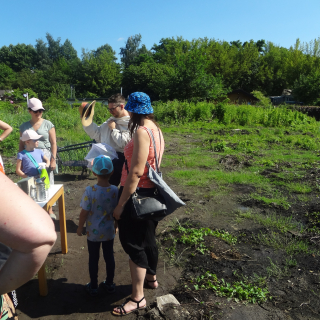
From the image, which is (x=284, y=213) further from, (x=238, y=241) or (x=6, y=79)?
(x=6, y=79)

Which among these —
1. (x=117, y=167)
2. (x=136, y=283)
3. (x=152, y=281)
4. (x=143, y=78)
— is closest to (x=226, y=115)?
(x=117, y=167)

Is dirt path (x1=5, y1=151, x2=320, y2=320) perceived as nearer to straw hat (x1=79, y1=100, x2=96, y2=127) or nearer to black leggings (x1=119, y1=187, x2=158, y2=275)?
black leggings (x1=119, y1=187, x2=158, y2=275)

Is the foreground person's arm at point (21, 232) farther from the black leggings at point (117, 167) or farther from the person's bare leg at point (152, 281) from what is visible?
the black leggings at point (117, 167)

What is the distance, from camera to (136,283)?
8.06 feet

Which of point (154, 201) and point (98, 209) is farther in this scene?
point (98, 209)

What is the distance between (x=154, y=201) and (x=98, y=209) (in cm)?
61

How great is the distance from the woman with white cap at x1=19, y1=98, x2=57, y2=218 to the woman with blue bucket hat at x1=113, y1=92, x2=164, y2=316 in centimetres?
195

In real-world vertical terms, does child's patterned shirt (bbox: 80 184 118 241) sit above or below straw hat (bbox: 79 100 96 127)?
below

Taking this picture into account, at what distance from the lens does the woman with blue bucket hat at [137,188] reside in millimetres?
2209

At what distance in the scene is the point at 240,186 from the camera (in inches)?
252

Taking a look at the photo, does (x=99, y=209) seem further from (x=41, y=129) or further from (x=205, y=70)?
(x=205, y=70)

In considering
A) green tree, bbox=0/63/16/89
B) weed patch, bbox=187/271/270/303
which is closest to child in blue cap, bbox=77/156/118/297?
weed patch, bbox=187/271/270/303

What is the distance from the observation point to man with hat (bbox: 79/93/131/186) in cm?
368

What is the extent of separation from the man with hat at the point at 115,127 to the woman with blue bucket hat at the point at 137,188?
1.18 metres
